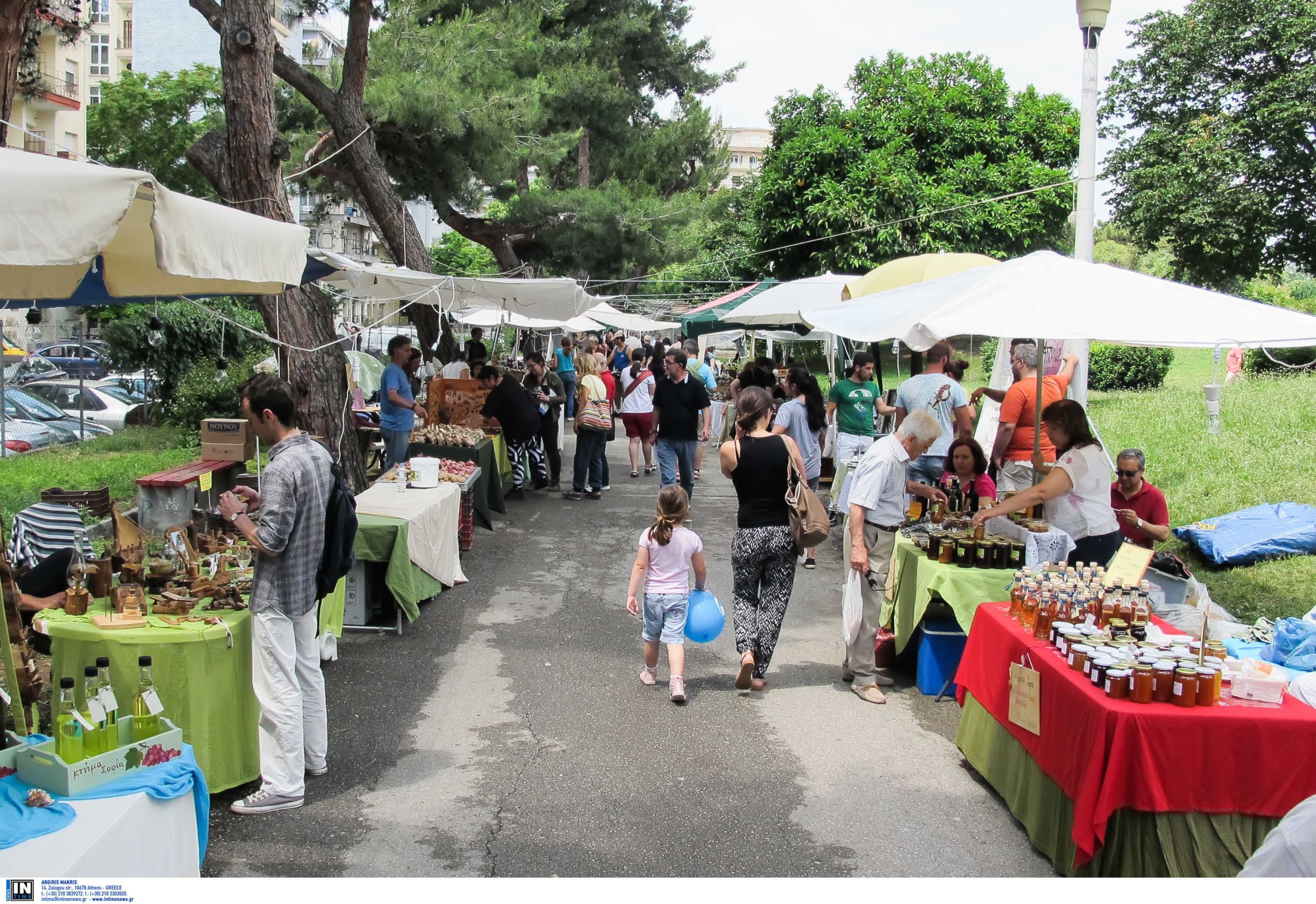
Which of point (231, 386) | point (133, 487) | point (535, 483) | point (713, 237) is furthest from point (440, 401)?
point (713, 237)

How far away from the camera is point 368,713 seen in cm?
574

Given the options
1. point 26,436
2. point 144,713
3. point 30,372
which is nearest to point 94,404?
point 26,436

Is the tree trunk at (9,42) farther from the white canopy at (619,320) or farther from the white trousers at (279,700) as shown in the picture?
the white canopy at (619,320)

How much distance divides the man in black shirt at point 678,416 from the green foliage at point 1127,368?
1571 centimetres

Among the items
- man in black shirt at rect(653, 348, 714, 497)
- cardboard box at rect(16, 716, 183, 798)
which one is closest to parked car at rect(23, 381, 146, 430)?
man in black shirt at rect(653, 348, 714, 497)

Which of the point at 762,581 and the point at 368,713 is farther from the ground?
the point at 762,581

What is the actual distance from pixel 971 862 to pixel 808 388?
575 centimetres

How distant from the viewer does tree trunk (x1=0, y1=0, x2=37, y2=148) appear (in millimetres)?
8258

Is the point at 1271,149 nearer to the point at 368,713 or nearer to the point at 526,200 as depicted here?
the point at 526,200

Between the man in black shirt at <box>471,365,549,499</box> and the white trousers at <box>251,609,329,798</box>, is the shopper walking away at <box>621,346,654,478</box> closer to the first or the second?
the man in black shirt at <box>471,365,549,499</box>

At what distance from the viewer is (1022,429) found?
8102 millimetres

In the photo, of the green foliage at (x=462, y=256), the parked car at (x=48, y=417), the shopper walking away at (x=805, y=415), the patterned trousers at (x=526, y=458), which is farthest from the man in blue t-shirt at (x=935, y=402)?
the green foliage at (x=462, y=256)

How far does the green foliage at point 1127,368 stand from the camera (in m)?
24.2

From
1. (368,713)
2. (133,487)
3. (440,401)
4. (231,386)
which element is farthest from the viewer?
(231,386)
